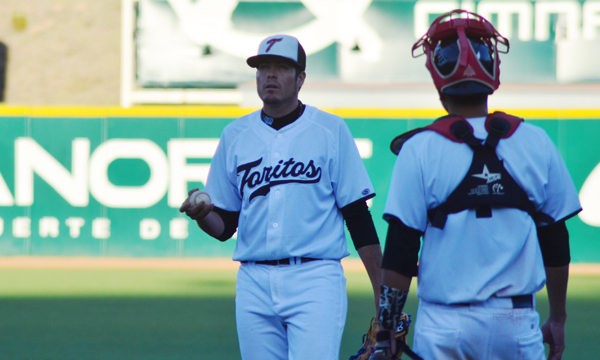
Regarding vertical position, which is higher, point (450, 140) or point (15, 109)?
point (15, 109)

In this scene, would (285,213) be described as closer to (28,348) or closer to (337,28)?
(28,348)

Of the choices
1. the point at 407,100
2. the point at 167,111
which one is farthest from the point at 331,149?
the point at 407,100

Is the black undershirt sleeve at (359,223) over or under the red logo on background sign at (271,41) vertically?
under

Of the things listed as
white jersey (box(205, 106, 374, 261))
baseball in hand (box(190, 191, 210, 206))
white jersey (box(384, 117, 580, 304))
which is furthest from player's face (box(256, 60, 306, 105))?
white jersey (box(384, 117, 580, 304))

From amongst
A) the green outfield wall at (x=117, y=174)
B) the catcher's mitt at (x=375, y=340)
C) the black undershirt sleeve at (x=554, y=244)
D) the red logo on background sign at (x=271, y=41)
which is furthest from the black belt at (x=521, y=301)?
the green outfield wall at (x=117, y=174)

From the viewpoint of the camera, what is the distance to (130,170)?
11102 millimetres

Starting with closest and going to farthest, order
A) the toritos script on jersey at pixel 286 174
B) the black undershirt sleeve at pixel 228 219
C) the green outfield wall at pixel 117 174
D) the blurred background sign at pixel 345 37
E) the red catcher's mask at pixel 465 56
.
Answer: the red catcher's mask at pixel 465 56 < the toritos script on jersey at pixel 286 174 < the black undershirt sleeve at pixel 228 219 < the green outfield wall at pixel 117 174 < the blurred background sign at pixel 345 37

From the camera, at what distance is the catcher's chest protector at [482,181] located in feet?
7.05

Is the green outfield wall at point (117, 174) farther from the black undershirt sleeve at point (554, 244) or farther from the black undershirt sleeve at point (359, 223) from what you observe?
the black undershirt sleeve at point (554, 244)

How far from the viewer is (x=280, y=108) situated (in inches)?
126

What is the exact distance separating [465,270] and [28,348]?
4630mm

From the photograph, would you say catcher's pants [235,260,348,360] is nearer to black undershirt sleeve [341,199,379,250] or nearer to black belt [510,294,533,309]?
black undershirt sleeve [341,199,379,250]

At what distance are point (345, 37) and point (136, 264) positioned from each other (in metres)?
6.60

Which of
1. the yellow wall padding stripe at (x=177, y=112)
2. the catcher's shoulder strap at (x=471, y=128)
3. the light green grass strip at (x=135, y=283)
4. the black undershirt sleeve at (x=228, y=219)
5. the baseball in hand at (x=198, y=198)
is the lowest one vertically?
the light green grass strip at (x=135, y=283)
